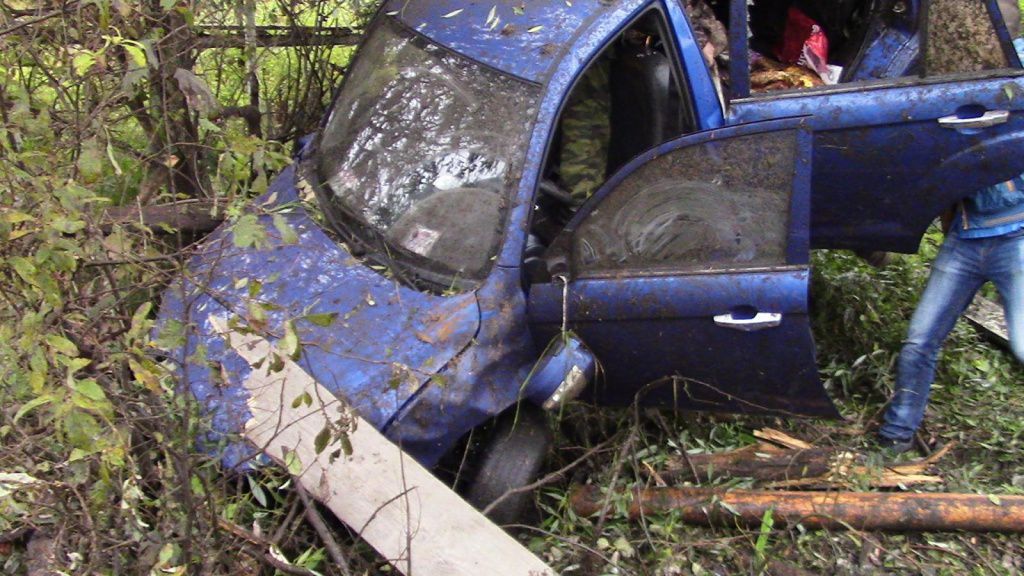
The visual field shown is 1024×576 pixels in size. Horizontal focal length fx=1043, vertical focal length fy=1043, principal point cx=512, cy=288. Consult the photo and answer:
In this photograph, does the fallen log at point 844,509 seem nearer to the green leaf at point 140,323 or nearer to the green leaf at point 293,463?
the green leaf at point 293,463

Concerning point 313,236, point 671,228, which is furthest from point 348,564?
point 671,228

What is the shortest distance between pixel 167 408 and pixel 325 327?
0.60 metres

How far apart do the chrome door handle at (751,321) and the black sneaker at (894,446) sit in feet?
3.99

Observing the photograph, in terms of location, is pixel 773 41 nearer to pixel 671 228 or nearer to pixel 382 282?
pixel 671 228

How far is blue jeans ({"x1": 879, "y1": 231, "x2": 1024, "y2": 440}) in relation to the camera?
13.0ft

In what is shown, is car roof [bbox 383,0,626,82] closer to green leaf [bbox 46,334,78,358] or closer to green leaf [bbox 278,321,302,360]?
green leaf [bbox 278,321,302,360]

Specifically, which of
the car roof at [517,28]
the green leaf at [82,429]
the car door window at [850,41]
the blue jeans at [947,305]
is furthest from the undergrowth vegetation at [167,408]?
the car door window at [850,41]

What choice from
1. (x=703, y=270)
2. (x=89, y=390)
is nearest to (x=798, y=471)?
(x=703, y=270)

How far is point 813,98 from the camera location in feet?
14.0

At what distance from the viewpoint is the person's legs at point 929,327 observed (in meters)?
4.12

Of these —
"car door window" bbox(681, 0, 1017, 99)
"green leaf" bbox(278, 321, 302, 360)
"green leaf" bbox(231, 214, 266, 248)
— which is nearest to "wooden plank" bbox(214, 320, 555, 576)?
"green leaf" bbox(278, 321, 302, 360)

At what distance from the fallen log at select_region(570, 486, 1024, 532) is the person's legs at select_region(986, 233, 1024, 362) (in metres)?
0.63

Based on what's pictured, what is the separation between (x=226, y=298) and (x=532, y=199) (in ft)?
3.82

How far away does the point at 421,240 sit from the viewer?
12.7ft
